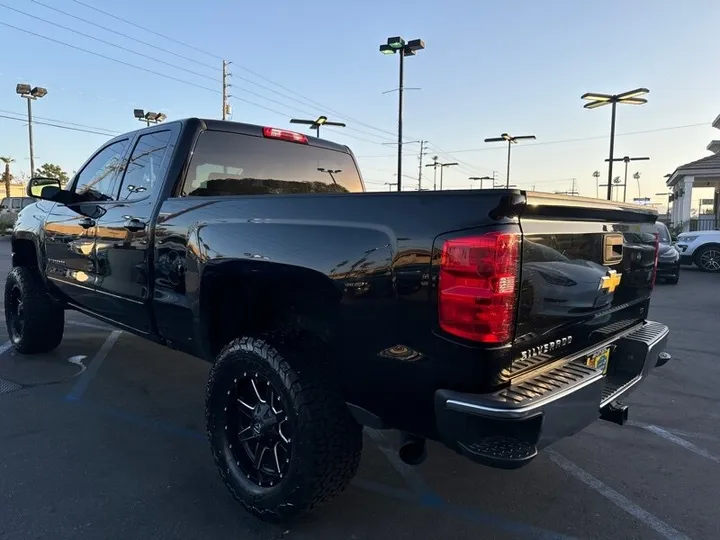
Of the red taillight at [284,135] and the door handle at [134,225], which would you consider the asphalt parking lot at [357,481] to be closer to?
the door handle at [134,225]

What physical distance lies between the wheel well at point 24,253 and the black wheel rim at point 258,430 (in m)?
3.48

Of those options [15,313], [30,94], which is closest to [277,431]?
[15,313]

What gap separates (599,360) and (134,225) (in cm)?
292

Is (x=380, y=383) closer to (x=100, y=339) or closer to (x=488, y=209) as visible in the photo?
(x=488, y=209)

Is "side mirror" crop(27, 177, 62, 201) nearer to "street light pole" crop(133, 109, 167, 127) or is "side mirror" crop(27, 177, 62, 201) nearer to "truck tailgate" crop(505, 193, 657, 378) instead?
"truck tailgate" crop(505, 193, 657, 378)

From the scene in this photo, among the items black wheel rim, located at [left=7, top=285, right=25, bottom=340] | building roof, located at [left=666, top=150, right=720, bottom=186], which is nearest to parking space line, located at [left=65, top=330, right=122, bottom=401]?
black wheel rim, located at [left=7, top=285, right=25, bottom=340]

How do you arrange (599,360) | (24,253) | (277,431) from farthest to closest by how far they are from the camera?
(24,253)
(599,360)
(277,431)

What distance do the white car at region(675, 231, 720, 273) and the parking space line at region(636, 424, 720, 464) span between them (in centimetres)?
1403

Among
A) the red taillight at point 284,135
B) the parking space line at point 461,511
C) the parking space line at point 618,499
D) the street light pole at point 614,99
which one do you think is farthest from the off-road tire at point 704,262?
the parking space line at point 461,511

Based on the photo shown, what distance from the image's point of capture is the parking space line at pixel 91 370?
4461mm

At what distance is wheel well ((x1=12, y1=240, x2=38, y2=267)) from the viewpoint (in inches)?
208

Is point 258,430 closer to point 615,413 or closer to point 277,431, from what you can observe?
point 277,431

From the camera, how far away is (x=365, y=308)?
7.39 feet

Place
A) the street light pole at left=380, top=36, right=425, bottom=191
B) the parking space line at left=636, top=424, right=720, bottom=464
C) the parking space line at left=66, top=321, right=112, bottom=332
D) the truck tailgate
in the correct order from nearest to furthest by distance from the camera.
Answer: the truck tailgate < the parking space line at left=636, top=424, right=720, bottom=464 < the parking space line at left=66, top=321, right=112, bottom=332 < the street light pole at left=380, top=36, right=425, bottom=191
